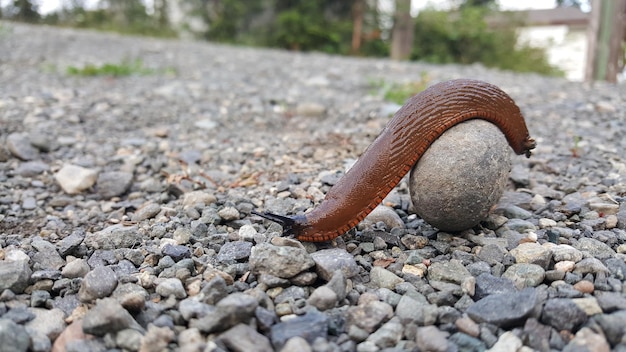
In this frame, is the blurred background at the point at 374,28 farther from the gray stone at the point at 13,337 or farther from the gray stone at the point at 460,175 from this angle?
the gray stone at the point at 13,337

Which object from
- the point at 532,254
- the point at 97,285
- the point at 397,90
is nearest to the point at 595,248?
the point at 532,254

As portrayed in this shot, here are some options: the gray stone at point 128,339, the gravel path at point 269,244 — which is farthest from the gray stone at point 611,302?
the gray stone at point 128,339

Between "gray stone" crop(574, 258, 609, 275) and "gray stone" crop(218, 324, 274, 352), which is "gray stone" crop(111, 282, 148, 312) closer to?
"gray stone" crop(218, 324, 274, 352)

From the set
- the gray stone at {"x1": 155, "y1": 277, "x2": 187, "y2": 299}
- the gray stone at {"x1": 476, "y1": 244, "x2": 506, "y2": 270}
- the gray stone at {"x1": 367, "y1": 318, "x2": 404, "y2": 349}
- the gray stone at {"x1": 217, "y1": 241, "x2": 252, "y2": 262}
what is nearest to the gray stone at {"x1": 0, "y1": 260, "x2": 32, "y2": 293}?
the gray stone at {"x1": 155, "y1": 277, "x2": 187, "y2": 299}

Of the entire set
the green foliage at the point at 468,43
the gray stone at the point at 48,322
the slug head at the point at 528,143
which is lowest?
the gray stone at the point at 48,322

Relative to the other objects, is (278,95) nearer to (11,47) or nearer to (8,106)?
(8,106)

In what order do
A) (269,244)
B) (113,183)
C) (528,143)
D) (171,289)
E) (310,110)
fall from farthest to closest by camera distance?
(310,110) → (113,183) → (528,143) → (269,244) → (171,289)

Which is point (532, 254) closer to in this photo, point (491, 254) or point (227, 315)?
point (491, 254)
